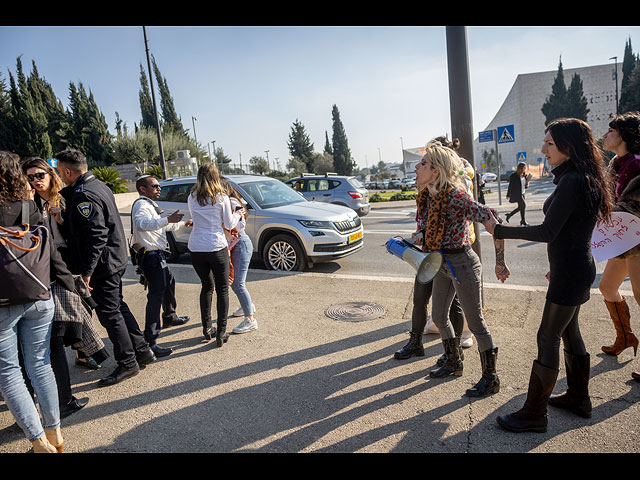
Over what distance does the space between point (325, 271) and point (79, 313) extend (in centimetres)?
475

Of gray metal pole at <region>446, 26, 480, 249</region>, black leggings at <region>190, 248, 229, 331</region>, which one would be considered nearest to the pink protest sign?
gray metal pole at <region>446, 26, 480, 249</region>

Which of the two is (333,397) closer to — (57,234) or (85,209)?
(85,209)

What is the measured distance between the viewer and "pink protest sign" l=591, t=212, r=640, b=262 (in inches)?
122

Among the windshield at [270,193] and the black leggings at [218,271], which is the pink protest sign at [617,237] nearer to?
the black leggings at [218,271]

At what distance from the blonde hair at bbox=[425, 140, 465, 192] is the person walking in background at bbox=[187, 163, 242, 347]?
220cm

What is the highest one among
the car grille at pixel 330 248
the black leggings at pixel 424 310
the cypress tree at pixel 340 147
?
the cypress tree at pixel 340 147

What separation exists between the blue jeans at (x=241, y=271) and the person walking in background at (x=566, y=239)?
281 cm

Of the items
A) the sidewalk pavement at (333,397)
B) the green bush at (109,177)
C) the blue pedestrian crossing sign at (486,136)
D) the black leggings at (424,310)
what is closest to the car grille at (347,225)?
the sidewalk pavement at (333,397)

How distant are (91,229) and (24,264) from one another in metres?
0.93

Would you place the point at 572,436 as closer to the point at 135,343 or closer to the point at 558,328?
the point at 558,328

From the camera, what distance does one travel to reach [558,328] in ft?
8.40

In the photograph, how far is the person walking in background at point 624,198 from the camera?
317 cm

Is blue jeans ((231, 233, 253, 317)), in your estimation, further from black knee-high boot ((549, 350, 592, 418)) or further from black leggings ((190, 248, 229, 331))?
black knee-high boot ((549, 350, 592, 418))
